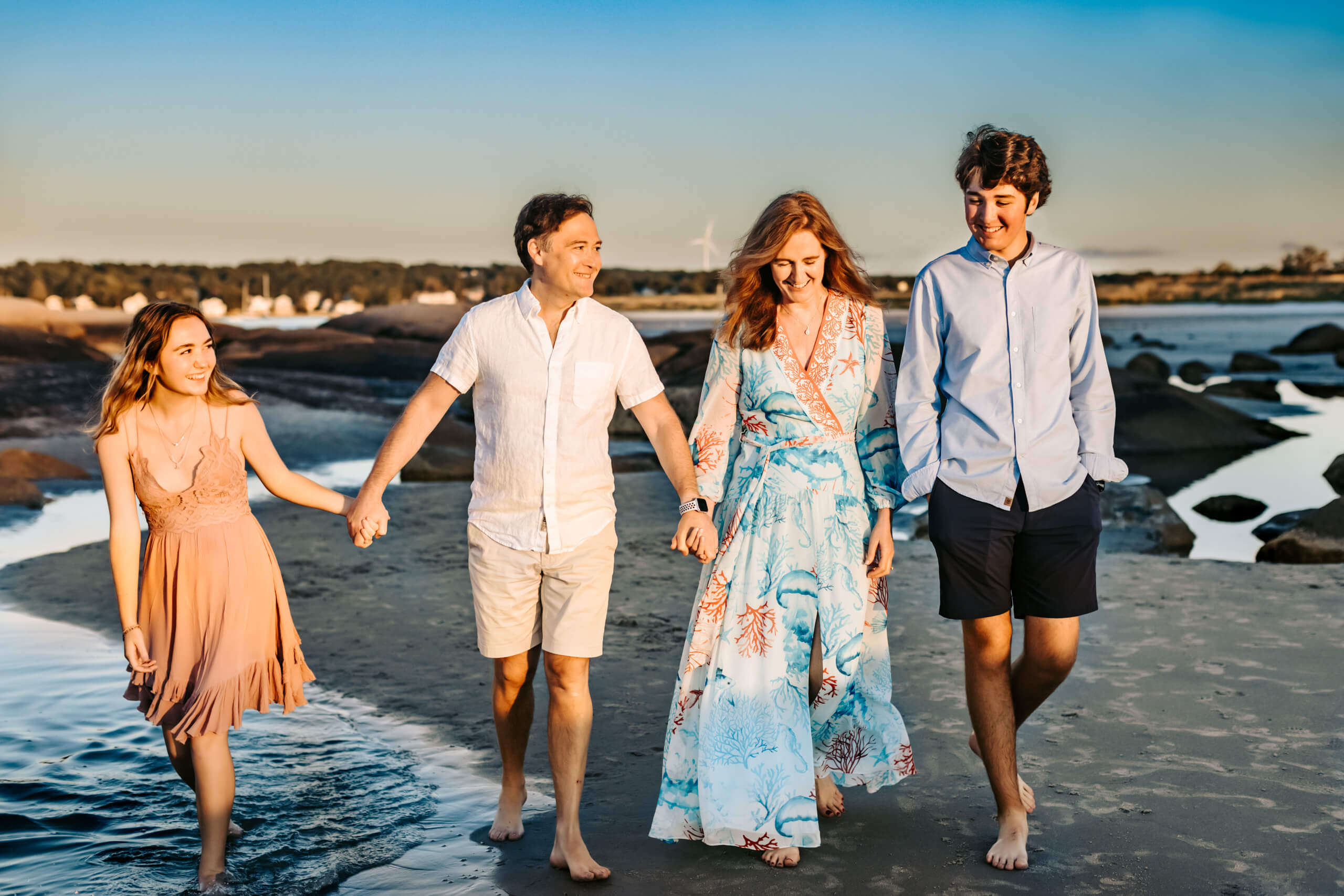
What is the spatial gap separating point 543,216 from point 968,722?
248cm

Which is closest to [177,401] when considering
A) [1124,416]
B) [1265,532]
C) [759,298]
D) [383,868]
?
[383,868]

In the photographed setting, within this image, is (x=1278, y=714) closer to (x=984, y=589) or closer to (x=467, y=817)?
(x=984, y=589)

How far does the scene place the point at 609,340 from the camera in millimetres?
3297

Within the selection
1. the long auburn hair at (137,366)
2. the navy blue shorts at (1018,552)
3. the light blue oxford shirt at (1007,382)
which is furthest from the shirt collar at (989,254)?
the long auburn hair at (137,366)

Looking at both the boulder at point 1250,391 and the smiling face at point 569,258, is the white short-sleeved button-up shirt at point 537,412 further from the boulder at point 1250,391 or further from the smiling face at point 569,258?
the boulder at point 1250,391

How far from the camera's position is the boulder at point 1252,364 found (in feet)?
109

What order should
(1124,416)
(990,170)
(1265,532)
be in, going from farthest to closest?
1. (1124,416)
2. (1265,532)
3. (990,170)

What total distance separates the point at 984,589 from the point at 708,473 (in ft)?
2.73

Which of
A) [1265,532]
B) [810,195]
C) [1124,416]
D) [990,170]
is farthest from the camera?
[1124,416]

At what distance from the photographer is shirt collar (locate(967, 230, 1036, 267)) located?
3.26 metres

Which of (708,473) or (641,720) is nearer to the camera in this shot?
(708,473)

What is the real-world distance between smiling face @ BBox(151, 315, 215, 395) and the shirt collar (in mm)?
2051

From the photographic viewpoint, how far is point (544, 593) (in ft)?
10.8

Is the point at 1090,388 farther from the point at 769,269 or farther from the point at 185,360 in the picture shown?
the point at 185,360
